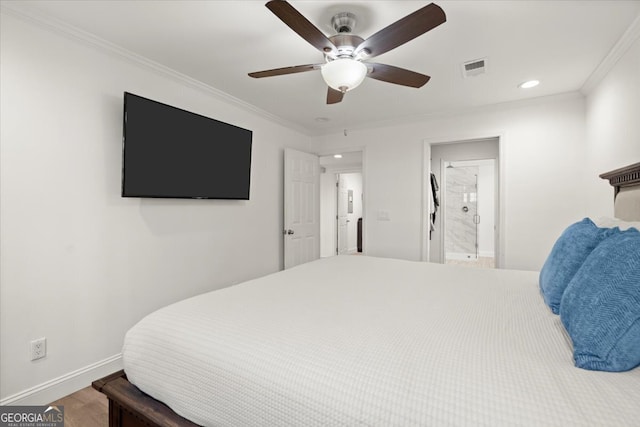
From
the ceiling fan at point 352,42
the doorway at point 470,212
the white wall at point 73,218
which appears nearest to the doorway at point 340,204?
the doorway at point 470,212

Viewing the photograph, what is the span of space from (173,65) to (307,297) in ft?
7.30

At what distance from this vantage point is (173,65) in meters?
2.46

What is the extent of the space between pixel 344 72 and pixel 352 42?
0.18 meters

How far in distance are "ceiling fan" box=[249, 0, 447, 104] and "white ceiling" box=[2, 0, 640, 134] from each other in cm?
19

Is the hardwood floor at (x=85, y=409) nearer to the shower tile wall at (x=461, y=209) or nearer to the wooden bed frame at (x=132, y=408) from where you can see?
the wooden bed frame at (x=132, y=408)

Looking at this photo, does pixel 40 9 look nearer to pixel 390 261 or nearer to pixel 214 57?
pixel 214 57

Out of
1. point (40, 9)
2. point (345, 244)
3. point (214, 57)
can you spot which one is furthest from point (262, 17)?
point (345, 244)

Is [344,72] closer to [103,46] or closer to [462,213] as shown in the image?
[103,46]

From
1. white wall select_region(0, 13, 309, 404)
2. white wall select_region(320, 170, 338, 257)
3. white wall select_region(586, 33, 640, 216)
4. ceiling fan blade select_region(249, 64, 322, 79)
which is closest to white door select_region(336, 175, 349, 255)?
white wall select_region(320, 170, 338, 257)

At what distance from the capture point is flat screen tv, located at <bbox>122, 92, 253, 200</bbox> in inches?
87.3

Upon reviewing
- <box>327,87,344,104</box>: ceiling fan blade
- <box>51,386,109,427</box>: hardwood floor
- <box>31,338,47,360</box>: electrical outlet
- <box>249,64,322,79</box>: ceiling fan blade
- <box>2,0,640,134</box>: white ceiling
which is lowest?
<box>51,386,109,427</box>: hardwood floor

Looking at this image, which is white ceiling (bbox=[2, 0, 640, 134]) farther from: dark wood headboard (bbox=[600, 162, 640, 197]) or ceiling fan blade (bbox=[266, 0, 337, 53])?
dark wood headboard (bbox=[600, 162, 640, 197])

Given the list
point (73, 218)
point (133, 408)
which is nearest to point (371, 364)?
point (133, 408)

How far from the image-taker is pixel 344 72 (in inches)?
68.7
